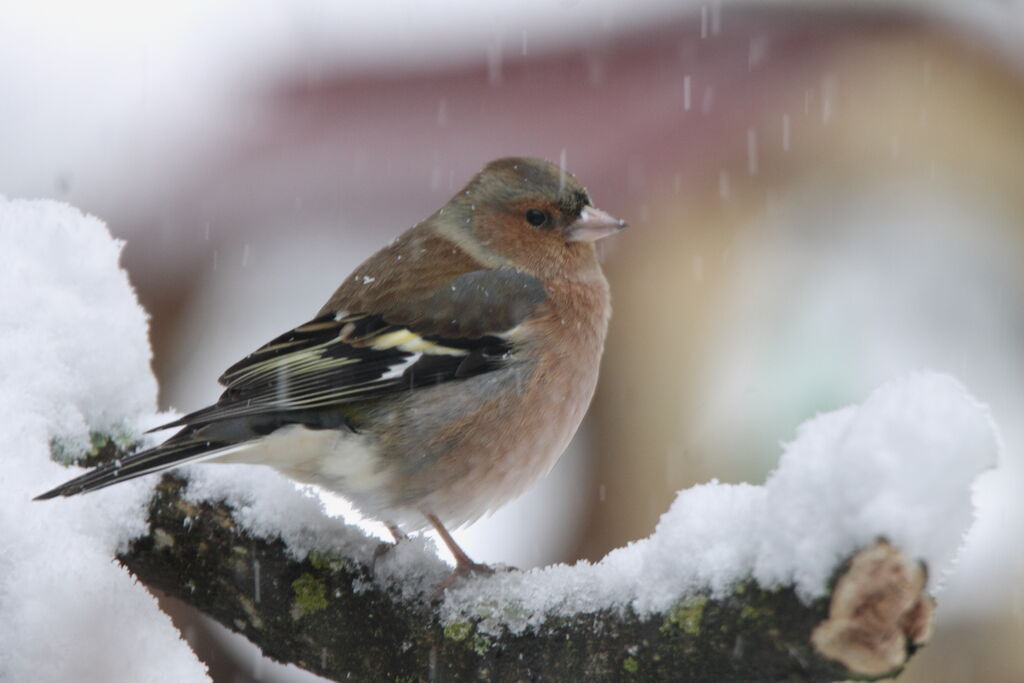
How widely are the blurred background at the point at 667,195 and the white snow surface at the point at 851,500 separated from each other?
3.03 m

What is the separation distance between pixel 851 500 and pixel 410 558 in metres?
1.16

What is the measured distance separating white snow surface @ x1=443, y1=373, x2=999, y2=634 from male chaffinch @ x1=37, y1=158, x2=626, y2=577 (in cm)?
82

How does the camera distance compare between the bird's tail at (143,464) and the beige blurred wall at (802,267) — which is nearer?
the bird's tail at (143,464)

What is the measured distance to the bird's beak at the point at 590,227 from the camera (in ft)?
9.68

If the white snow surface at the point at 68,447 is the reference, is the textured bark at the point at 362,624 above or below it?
below

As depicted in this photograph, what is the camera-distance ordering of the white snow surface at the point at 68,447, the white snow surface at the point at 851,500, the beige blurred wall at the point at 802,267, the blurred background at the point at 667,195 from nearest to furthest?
1. the white snow surface at the point at 851,500
2. the white snow surface at the point at 68,447
3. the beige blurred wall at the point at 802,267
4. the blurred background at the point at 667,195

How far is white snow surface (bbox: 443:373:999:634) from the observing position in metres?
1.24

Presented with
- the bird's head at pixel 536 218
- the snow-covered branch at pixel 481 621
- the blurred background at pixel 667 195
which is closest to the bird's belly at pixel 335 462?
the snow-covered branch at pixel 481 621

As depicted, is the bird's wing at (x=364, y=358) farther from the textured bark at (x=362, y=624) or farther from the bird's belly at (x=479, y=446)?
the textured bark at (x=362, y=624)

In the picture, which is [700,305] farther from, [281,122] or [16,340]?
[16,340]

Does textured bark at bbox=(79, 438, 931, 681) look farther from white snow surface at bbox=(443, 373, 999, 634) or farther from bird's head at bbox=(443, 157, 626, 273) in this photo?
bird's head at bbox=(443, 157, 626, 273)

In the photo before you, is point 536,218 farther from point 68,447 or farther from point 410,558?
point 68,447

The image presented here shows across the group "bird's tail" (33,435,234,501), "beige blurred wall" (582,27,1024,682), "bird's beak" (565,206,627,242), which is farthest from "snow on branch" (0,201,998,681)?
"beige blurred wall" (582,27,1024,682)

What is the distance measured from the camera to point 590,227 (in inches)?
117
